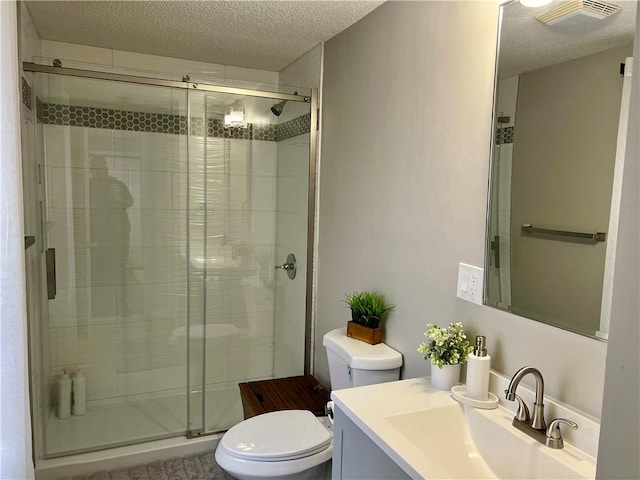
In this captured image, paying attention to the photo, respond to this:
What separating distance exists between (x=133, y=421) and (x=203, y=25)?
2.22 metres

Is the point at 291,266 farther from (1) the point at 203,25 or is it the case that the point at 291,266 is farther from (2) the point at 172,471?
(1) the point at 203,25

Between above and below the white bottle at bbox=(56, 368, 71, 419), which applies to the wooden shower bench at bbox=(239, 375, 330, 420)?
above

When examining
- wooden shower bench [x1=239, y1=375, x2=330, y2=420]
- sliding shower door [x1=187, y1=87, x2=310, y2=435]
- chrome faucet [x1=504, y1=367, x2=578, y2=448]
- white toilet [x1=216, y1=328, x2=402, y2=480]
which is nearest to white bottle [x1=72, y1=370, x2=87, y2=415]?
sliding shower door [x1=187, y1=87, x2=310, y2=435]

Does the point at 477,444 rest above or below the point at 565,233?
below

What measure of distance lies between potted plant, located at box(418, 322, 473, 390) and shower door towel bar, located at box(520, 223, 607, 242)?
1.25 ft

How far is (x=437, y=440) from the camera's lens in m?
1.39

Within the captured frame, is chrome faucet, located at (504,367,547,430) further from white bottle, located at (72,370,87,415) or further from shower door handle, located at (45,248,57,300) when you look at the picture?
white bottle, located at (72,370,87,415)

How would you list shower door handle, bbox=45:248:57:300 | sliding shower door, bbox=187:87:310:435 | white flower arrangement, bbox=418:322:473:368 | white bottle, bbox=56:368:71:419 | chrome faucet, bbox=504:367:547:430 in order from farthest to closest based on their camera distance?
sliding shower door, bbox=187:87:310:435 < white bottle, bbox=56:368:71:419 < shower door handle, bbox=45:248:57:300 < white flower arrangement, bbox=418:322:473:368 < chrome faucet, bbox=504:367:547:430

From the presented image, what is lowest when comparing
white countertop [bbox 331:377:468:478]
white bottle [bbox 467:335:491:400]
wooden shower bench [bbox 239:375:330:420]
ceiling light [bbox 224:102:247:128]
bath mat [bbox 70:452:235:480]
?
bath mat [bbox 70:452:235:480]

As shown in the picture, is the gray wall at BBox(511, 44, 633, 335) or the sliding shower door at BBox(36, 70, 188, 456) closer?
the gray wall at BBox(511, 44, 633, 335)

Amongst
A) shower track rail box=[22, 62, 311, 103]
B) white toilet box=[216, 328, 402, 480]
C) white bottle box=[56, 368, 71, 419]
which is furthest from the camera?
white bottle box=[56, 368, 71, 419]

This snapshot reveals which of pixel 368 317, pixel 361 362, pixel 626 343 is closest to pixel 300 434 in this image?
pixel 361 362

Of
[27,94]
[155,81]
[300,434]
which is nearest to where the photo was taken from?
[300,434]

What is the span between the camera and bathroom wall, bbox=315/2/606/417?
4.74ft
